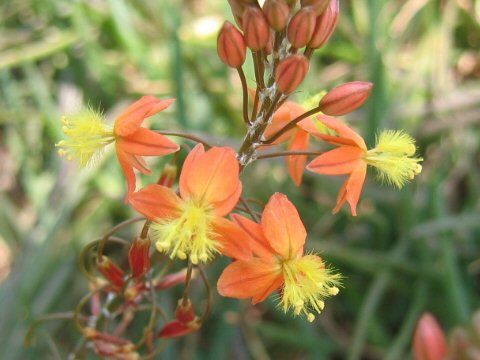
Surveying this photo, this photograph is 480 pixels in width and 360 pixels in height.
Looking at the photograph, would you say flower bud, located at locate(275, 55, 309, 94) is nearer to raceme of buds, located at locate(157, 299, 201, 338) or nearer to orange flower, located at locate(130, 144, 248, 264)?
orange flower, located at locate(130, 144, 248, 264)

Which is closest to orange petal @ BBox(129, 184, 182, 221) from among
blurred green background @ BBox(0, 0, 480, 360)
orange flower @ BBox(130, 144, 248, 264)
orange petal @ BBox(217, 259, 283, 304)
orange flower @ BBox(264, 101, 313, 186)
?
orange flower @ BBox(130, 144, 248, 264)

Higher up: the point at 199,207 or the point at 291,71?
the point at 291,71

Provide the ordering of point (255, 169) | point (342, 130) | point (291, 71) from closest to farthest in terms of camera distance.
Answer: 1. point (291, 71)
2. point (342, 130)
3. point (255, 169)

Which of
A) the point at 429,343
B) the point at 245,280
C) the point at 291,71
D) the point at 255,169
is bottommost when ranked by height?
the point at 255,169

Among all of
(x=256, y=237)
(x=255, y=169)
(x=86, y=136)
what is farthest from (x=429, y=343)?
(x=255, y=169)

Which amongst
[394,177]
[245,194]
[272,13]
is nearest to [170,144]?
[272,13]

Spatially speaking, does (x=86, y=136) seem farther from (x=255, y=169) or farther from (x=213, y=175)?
(x=255, y=169)

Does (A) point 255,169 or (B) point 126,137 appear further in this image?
(A) point 255,169
